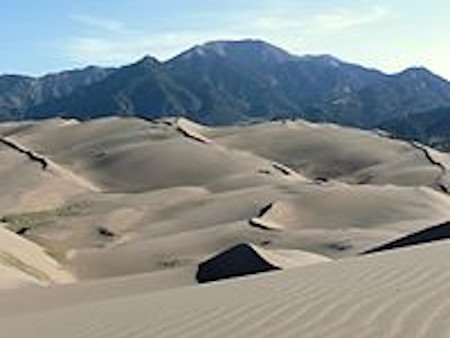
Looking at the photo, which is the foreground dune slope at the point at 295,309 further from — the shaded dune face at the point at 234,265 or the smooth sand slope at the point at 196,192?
the smooth sand slope at the point at 196,192

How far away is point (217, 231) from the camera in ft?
93.0

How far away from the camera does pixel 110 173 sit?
53.0 m

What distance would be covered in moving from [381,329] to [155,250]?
18681 mm

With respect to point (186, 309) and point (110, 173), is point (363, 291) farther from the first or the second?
point (110, 173)

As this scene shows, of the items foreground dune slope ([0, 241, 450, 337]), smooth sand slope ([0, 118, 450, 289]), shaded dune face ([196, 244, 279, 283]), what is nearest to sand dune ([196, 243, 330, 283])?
shaded dune face ([196, 244, 279, 283])

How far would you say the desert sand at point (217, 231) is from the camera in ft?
26.2

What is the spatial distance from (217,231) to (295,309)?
2062cm

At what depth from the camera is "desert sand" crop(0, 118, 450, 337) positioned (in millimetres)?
7980

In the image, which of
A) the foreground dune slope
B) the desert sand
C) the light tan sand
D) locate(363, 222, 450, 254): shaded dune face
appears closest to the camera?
the foreground dune slope

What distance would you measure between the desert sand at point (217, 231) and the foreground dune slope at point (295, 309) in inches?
1.0

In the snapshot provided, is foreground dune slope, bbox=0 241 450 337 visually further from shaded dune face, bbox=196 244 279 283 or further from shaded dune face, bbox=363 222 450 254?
shaded dune face, bbox=363 222 450 254

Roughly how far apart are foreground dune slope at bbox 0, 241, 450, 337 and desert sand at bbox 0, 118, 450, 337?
1.0 inches

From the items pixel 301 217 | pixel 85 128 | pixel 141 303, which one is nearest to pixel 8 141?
pixel 85 128

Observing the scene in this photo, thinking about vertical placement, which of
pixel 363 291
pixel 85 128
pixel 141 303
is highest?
pixel 363 291
